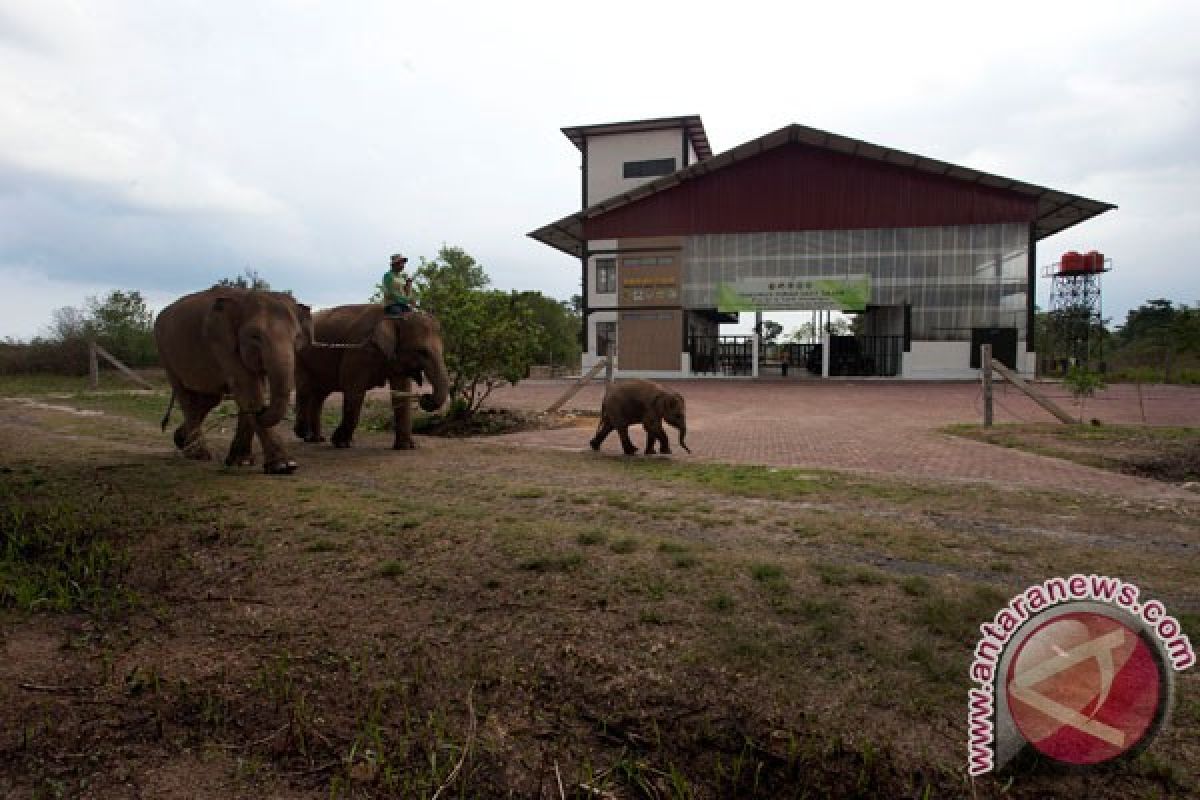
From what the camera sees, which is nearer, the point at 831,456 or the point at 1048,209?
the point at 831,456

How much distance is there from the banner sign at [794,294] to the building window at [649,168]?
12413 millimetres

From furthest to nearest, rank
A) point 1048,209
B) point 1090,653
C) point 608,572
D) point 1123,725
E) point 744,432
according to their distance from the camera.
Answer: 1. point 1048,209
2. point 744,432
3. point 608,572
4. point 1123,725
5. point 1090,653

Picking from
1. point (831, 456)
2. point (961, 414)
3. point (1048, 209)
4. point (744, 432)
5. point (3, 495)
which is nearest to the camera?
point (3, 495)

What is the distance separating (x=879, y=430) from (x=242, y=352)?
1052 cm

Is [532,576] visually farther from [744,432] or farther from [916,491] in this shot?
[744,432]

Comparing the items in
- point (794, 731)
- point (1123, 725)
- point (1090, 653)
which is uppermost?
point (1090, 653)

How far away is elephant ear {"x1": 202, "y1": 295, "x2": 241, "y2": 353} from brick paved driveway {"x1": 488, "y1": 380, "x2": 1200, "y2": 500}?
460 centimetres

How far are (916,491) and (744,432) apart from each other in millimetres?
6035

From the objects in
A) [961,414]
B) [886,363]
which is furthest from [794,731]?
[886,363]

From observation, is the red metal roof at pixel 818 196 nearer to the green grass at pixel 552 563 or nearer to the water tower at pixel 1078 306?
the water tower at pixel 1078 306

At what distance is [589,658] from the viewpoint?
3432 millimetres

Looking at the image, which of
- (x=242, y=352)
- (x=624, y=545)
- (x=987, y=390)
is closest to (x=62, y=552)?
(x=242, y=352)

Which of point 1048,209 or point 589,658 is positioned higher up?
point 1048,209

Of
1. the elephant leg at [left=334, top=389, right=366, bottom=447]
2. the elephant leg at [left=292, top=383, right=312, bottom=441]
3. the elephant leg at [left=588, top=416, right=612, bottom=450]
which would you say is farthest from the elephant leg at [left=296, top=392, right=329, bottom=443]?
the elephant leg at [left=588, top=416, right=612, bottom=450]
